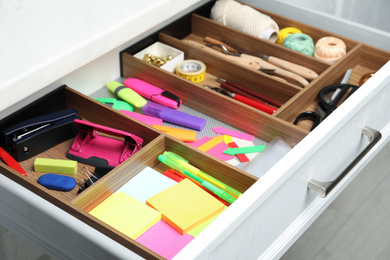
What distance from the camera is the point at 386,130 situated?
1302 mm

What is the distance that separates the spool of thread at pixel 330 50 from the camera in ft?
4.40

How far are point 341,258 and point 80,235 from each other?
99cm

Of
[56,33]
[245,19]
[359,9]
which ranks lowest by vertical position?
[359,9]

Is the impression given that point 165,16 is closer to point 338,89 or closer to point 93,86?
point 93,86

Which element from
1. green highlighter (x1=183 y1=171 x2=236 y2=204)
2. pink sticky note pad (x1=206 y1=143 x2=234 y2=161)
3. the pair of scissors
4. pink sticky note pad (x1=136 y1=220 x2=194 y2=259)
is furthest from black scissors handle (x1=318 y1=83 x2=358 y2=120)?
pink sticky note pad (x1=136 y1=220 x2=194 y2=259)

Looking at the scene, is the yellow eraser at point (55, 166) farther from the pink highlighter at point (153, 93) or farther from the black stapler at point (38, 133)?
the pink highlighter at point (153, 93)

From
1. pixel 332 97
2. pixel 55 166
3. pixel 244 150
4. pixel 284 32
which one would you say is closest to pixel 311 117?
pixel 332 97

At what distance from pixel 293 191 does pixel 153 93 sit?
0.42 m

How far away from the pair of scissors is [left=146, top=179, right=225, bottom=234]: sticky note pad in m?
0.33

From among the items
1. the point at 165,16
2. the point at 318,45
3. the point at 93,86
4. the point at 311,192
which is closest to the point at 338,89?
the point at 318,45

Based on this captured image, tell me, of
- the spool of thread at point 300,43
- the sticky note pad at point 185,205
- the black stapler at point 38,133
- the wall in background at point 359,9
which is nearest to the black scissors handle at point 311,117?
the spool of thread at point 300,43

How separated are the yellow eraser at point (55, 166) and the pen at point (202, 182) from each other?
17cm

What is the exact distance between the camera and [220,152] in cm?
112

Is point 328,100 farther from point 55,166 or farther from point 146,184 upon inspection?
point 55,166
